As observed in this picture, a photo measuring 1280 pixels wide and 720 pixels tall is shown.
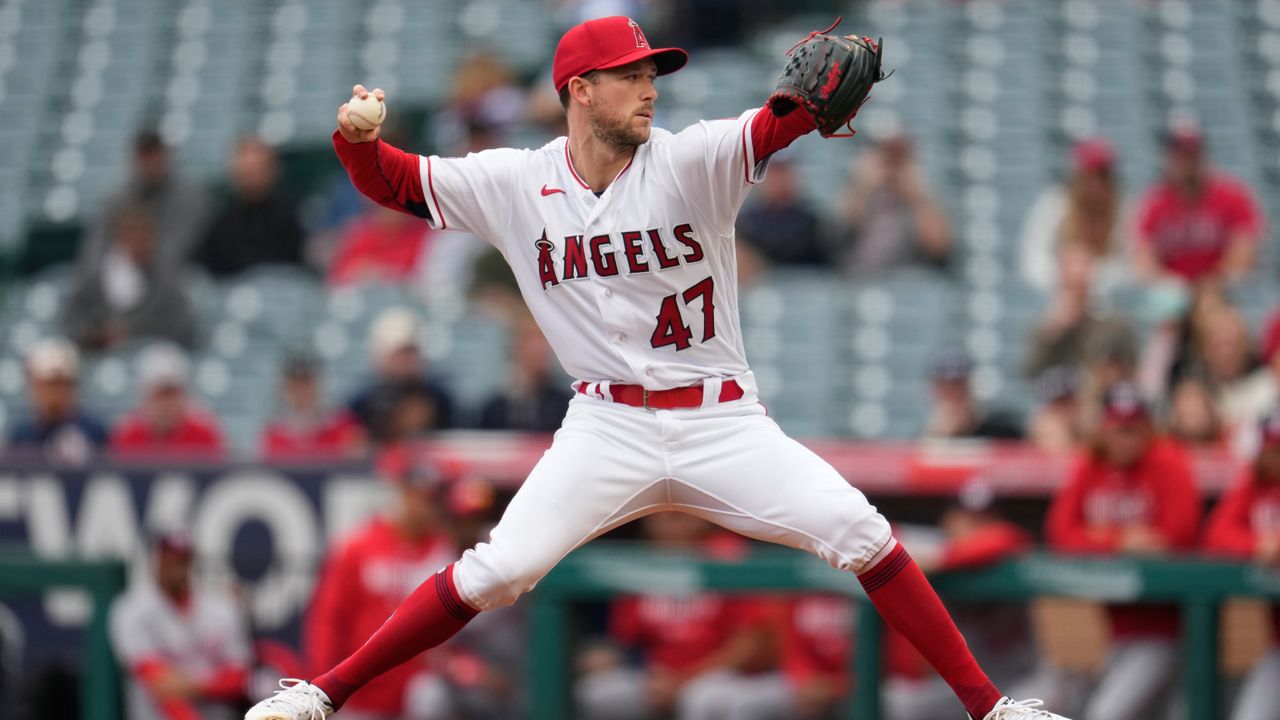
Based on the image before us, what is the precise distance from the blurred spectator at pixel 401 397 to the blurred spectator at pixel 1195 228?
3278 millimetres

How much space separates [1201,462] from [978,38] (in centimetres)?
502

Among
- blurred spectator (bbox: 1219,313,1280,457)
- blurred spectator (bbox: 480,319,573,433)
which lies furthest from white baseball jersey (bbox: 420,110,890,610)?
blurred spectator (bbox: 480,319,573,433)


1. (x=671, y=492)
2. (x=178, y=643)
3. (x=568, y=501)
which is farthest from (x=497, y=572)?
(x=178, y=643)

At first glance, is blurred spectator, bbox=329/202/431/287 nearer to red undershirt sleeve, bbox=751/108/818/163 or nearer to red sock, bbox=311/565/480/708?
red sock, bbox=311/565/480/708

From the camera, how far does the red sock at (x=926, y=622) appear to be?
389 centimetres

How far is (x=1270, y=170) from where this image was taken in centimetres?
964

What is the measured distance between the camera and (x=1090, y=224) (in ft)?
27.0

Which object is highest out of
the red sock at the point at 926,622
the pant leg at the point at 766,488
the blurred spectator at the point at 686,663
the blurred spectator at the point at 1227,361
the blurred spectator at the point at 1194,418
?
the pant leg at the point at 766,488

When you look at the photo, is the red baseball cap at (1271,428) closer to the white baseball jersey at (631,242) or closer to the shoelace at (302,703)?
the white baseball jersey at (631,242)

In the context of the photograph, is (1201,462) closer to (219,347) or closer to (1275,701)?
(1275,701)

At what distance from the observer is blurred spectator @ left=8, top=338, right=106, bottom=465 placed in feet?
26.0

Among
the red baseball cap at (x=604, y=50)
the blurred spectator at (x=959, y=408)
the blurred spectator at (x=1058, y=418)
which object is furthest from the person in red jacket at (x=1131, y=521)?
the red baseball cap at (x=604, y=50)

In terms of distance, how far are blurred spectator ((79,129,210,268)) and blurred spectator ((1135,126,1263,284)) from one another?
201 inches

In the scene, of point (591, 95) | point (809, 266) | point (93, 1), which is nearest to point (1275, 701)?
point (591, 95)
